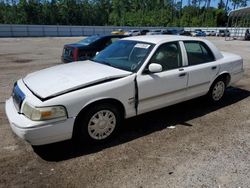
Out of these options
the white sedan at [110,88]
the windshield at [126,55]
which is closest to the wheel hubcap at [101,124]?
the white sedan at [110,88]

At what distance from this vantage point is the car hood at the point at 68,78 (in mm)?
3480

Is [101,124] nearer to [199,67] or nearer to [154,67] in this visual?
[154,67]

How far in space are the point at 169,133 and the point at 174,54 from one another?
147 cm

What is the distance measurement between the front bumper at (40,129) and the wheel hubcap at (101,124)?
14.2 inches

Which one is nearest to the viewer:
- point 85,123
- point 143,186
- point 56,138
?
point 143,186

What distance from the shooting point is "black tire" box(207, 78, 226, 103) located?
5526mm

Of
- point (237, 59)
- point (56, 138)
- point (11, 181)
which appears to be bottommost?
point (11, 181)

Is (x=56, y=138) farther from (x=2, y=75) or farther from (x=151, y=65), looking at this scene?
(x=2, y=75)

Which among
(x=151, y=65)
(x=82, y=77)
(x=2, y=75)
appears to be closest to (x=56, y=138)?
(x=82, y=77)

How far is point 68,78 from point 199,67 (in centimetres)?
262

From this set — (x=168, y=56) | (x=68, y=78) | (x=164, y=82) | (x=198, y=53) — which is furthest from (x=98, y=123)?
(x=198, y=53)

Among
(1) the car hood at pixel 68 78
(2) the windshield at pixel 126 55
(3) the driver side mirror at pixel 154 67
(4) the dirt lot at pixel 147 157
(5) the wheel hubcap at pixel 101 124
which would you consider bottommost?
(4) the dirt lot at pixel 147 157

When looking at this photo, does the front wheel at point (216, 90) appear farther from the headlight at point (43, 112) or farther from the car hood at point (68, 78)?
the headlight at point (43, 112)

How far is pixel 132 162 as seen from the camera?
344cm
